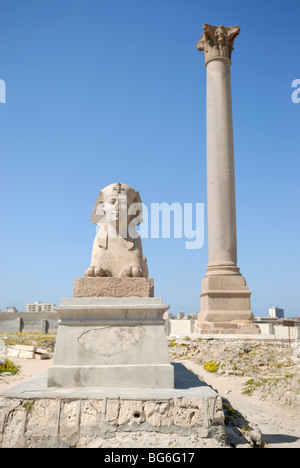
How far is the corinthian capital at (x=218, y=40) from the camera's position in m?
16.8

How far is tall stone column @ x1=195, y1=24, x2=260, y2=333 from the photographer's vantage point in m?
14.4

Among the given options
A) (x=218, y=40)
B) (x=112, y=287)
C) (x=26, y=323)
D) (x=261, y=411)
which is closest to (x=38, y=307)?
(x=26, y=323)

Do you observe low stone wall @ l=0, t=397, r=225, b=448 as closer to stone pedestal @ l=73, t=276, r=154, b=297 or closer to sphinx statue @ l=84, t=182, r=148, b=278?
stone pedestal @ l=73, t=276, r=154, b=297

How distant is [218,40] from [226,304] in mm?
11401

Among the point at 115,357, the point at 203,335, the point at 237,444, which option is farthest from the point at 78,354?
the point at 203,335

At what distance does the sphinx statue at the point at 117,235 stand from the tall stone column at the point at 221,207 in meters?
9.08

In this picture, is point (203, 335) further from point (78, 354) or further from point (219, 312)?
point (78, 354)

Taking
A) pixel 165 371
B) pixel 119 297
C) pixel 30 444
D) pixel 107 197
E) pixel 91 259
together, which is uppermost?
pixel 107 197

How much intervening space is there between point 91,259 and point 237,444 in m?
3.15

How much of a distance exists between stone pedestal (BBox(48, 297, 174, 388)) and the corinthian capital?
1499cm

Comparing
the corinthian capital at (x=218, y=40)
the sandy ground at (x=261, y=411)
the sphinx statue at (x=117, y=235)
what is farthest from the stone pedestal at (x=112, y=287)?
the corinthian capital at (x=218, y=40)

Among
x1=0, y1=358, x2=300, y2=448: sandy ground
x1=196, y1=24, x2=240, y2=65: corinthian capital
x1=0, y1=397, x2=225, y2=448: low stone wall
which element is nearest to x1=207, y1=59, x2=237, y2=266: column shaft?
x1=196, y1=24, x2=240, y2=65: corinthian capital

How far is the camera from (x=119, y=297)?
17.1 ft
